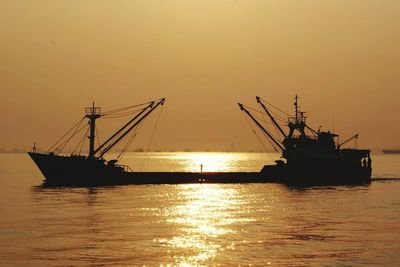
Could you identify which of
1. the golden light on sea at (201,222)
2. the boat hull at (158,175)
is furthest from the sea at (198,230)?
the boat hull at (158,175)

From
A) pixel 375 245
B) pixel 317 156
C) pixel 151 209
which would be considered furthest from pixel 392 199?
pixel 375 245

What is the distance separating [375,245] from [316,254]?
19.2 ft

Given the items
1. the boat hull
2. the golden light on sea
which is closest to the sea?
the golden light on sea

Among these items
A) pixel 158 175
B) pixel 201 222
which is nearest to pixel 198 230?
pixel 201 222

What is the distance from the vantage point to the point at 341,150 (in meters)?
111

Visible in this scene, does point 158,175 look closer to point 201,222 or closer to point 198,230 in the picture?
point 201,222

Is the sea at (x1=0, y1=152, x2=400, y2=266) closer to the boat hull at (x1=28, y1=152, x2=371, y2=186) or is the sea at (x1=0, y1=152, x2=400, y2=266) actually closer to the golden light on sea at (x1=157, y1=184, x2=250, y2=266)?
the golden light on sea at (x1=157, y1=184, x2=250, y2=266)

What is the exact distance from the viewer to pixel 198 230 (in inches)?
1827

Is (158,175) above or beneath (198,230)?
above

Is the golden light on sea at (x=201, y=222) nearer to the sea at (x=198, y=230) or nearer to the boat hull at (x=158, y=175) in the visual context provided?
the sea at (x=198, y=230)

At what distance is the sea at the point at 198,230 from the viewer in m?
34.8

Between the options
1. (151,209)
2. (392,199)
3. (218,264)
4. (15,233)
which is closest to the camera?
(218,264)

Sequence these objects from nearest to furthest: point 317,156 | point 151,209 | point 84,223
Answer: point 84,223 < point 151,209 < point 317,156

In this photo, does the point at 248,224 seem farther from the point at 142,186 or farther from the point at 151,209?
the point at 142,186
